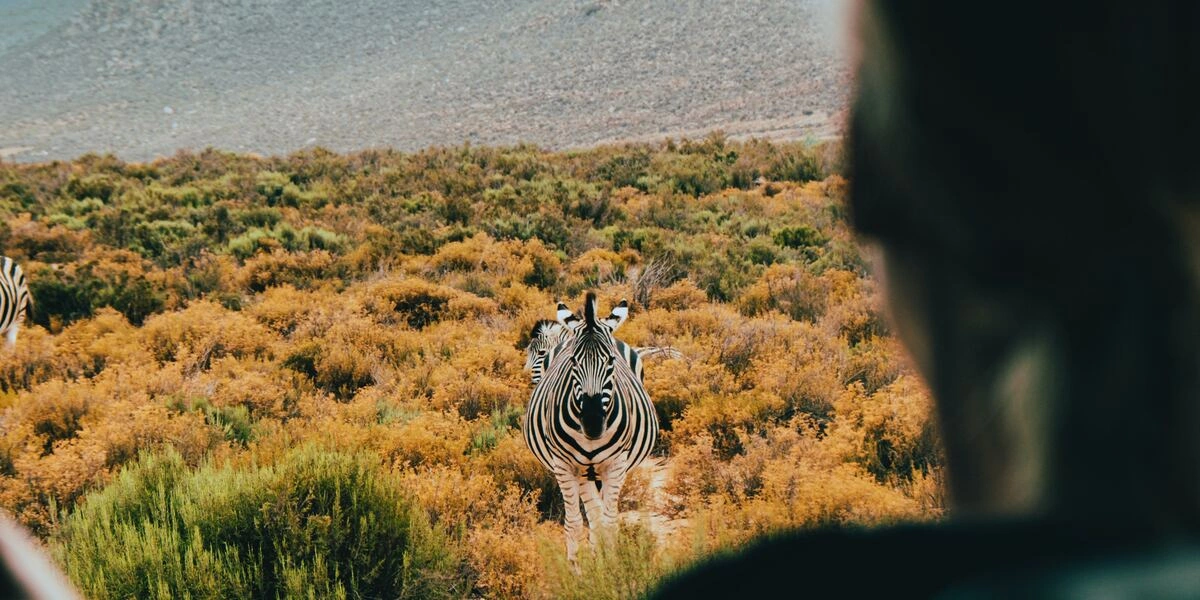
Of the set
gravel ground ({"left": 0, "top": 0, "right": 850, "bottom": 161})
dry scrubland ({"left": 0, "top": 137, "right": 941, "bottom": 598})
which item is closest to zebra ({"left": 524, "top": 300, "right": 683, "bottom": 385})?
dry scrubland ({"left": 0, "top": 137, "right": 941, "bottom": 598})

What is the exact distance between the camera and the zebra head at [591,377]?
5.04 meters

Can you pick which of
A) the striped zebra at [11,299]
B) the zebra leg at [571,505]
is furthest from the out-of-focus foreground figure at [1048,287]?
the striped zebra at [11,299]

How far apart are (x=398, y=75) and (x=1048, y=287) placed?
239 feet

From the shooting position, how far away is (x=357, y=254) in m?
14.6

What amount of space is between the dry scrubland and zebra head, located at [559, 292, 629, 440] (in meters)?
0.70

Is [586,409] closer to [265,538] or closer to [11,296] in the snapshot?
[265,538]

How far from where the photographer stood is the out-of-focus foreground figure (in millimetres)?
378

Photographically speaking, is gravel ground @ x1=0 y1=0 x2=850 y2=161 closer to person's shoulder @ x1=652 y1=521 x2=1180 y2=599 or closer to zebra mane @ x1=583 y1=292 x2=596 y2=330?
zebra mane @ x1=583 y1=292 x2=596 y2=330

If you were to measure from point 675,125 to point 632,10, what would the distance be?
2216 centimetres

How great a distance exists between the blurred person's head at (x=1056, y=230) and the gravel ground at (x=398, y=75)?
37521 mm

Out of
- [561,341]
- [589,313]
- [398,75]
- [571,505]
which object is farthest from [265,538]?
[398,75]

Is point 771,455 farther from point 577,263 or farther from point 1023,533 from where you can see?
point 577,263

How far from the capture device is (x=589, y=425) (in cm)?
505

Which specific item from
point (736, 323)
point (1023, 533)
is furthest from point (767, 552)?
point (736, 323)
